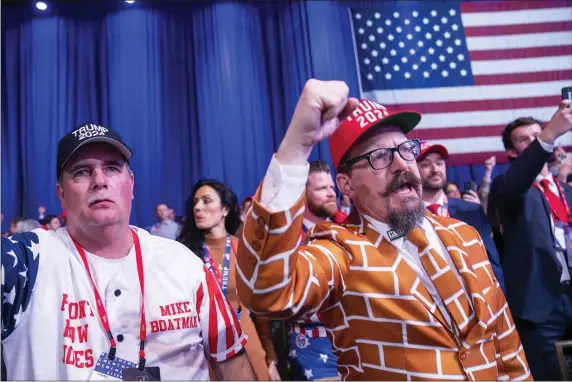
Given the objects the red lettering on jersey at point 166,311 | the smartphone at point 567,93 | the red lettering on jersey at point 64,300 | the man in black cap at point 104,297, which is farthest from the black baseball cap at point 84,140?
the smartphone at point 567,93

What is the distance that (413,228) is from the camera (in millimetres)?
1322

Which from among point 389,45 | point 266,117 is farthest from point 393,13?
point 266,117

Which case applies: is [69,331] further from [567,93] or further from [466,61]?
A: [466,61]

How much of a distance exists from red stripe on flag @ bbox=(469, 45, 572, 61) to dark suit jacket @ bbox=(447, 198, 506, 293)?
10.8 ft

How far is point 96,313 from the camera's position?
1.34 m

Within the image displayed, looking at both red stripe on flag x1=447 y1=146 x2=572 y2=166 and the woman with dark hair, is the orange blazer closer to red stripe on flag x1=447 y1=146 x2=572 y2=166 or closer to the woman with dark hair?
the woman with dark hair

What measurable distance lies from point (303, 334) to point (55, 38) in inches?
182

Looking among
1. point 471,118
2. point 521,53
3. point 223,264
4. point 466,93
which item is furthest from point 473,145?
point 223,264

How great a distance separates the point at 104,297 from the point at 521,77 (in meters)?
5.35

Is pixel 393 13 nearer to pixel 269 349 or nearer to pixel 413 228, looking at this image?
pixel 269 349

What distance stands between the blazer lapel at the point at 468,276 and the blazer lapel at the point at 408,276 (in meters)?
0.07

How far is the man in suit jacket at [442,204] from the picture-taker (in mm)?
2553

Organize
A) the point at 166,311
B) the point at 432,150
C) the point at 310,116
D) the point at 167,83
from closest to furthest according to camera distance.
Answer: the point at 310,116
the point at 166,311
the point at 432,150
the point at 167,83

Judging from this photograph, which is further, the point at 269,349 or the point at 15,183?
the point at 15,183
